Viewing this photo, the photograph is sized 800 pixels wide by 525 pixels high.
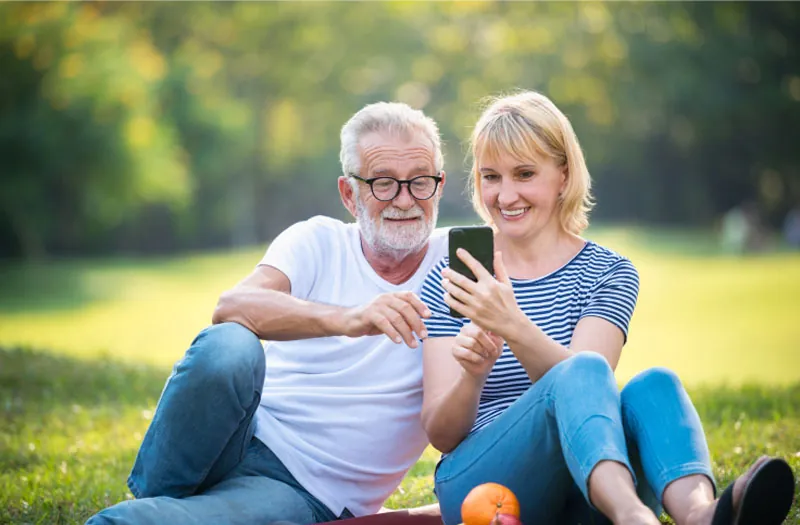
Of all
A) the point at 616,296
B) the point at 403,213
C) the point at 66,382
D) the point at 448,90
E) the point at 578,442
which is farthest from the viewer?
the point at 448,90

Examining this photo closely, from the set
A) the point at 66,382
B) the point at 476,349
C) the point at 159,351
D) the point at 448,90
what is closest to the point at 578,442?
the point at 476,349

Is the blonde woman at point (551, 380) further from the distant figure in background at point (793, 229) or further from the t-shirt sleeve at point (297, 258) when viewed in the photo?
the distant figure in background at point (793, 229)

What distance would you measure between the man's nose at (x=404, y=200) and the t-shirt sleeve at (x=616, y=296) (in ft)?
2.69

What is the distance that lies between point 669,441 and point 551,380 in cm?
41

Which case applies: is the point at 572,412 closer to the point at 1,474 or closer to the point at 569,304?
the point at 569,304

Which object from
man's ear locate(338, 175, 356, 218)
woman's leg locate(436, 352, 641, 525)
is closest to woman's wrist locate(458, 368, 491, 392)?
woman's leg locate(436, 352, 641, 525)

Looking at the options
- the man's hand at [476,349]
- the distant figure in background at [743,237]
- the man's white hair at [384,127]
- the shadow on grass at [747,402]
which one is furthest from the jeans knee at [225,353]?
the distant figure in background at [743,237]

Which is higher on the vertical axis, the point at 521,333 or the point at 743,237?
the point at 521,333

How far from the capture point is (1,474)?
5.48 meters

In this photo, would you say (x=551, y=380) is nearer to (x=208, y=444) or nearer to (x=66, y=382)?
(x=208, y=444)

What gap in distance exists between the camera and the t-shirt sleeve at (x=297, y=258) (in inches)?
152

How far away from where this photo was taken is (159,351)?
16.9 meters

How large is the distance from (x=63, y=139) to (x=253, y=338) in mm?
32008

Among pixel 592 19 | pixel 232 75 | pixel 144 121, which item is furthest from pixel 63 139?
A: pixel 592 19
